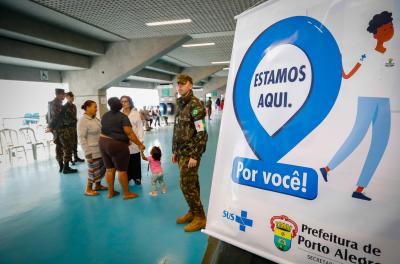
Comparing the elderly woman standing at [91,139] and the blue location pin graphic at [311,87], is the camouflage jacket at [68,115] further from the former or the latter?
the blue location pin graphic at [311,87]

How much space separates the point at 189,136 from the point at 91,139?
1.93 metres

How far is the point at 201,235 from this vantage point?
237cm

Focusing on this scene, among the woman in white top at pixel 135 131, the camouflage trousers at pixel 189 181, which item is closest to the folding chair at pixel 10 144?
the woman in white top at pixel 135 131

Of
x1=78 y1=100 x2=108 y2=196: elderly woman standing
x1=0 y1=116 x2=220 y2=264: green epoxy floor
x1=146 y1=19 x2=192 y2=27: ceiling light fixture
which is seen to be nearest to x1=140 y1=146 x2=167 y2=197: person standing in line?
x1=0 y1=116 x2=220 y2=264: green epoxy floor

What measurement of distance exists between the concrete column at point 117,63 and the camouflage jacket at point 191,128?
A: 4880 mm

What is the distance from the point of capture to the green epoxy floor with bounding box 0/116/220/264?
7.13ft

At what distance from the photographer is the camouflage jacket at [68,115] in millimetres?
5016

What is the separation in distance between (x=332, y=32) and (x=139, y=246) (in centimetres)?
229

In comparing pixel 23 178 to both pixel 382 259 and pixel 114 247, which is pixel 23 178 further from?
pixel 382 259

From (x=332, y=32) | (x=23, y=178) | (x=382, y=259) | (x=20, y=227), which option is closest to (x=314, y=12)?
(x=332, y=32)

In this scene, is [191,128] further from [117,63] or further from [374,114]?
[117,63]

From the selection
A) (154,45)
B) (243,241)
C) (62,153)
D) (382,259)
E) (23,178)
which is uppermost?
(154,45)

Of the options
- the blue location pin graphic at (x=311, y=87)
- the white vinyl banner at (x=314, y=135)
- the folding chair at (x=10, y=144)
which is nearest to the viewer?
the white vinyl banner at (x=314, y=135)

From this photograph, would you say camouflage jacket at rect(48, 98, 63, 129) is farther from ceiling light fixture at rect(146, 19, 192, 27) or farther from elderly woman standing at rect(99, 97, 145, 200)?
ceiling light fixture at rect(146, 19, 192, 27)
